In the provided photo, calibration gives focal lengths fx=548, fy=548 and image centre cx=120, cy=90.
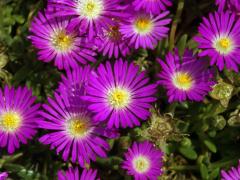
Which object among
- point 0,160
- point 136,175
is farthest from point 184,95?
point 0,160

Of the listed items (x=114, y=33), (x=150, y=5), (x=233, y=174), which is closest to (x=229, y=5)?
(x=150, y=5)

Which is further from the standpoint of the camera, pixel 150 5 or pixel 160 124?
pixel 150 5

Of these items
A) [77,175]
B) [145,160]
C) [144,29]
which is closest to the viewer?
[77,175]

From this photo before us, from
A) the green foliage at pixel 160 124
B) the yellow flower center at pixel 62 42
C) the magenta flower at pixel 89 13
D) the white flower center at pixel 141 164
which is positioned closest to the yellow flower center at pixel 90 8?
the magenta flower at pixel 89 13

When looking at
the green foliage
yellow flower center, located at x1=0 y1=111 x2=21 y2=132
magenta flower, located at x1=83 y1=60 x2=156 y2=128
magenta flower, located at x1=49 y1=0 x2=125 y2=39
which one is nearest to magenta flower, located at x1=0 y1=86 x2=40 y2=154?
yellow flower center, located at x1=0 y1=111 x2=21 y2=132

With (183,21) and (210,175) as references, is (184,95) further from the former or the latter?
(183,21)

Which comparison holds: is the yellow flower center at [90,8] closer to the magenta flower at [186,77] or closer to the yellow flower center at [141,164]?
the magenta flower at [186,77]

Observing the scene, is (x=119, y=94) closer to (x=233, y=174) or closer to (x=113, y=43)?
(x=113, y=43)

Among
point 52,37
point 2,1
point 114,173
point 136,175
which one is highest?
point 2,1
